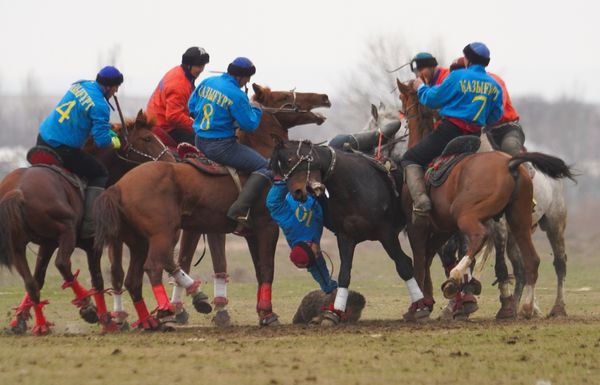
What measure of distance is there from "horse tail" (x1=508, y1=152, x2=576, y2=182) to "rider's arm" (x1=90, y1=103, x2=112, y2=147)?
187 inches

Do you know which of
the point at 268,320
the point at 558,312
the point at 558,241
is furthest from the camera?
the point at 558,241

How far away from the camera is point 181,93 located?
1705 cm

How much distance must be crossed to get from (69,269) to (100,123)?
180 centimetres

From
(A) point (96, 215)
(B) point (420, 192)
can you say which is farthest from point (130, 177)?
(B) point (420, 192)

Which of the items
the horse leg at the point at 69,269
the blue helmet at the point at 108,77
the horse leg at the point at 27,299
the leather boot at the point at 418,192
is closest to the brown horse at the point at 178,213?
the horse leg at the point at 69,269

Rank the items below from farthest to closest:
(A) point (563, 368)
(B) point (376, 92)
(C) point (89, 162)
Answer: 1. (B) point (376, 92)
2. (C) point (89, 162)
3. (A) point (563, 368)

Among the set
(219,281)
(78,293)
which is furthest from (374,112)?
(78,293)

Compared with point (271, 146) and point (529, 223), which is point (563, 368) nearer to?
point (529, 223)

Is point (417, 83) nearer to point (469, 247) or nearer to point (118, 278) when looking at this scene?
point (469, 247)

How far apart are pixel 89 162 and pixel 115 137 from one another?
0.63m

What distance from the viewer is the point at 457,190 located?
14656 mm

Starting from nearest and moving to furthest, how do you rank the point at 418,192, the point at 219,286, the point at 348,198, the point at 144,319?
1. the point at 418,192
2. the point at 144,319
3. the point at 348,198
4. the point at 219,286

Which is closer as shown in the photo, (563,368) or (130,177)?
(563,368)

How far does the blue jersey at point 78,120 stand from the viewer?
50.5ft
